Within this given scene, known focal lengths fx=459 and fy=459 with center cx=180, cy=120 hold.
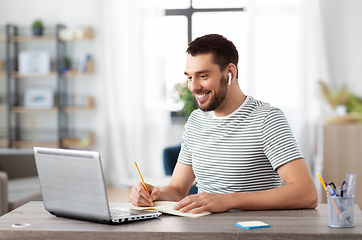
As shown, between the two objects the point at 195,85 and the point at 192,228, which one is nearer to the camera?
the point at 192,228

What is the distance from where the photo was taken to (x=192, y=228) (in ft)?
3.78

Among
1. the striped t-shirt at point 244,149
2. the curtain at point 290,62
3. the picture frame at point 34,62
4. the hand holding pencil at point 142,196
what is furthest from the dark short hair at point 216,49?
the picture frame at point 34,62

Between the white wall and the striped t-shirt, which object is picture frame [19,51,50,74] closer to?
the white wall

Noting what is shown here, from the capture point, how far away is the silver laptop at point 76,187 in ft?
3.82

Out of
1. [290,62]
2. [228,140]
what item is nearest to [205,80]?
[228,140]

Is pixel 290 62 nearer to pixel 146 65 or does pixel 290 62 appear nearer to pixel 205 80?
pixel 146 65

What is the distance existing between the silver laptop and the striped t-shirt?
1.37 ft

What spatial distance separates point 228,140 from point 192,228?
56 centimetres

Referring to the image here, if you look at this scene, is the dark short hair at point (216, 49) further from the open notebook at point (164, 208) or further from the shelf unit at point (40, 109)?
the shelf unit at point (40, 109)

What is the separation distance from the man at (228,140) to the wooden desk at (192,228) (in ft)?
0.58

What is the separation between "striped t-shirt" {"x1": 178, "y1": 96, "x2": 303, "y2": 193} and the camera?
155 cm

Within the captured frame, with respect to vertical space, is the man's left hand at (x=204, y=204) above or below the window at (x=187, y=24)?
below

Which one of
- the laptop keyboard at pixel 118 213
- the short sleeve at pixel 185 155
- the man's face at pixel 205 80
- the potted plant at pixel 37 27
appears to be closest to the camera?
the laptop keyboard at pixel 118 213

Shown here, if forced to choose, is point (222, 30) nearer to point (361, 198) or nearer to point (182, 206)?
point (361, 198)
